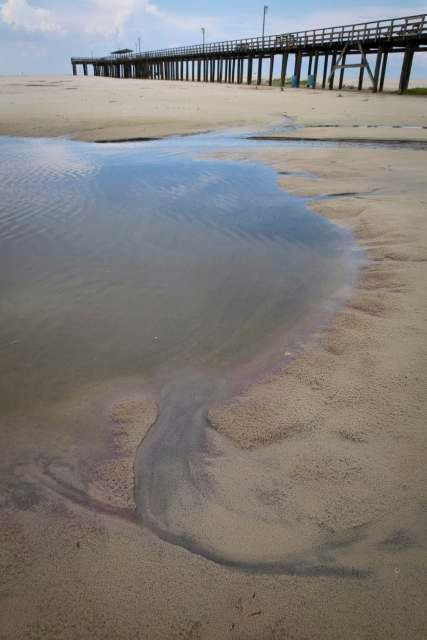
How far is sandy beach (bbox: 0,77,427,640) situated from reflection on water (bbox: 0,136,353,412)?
1.18 ft

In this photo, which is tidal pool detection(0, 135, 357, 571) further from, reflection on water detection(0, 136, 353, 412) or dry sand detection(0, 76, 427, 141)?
dry sand detection(0, 76, 427, 141)

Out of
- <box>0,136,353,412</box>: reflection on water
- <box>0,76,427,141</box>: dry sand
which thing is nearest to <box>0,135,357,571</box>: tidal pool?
<box>0,136,353,412</box>: reflection on water

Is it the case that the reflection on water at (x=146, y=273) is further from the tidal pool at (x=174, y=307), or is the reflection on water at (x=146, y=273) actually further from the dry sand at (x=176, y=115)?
the dry sand at (x=176, y=115)

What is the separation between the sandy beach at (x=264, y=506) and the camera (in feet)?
4.62

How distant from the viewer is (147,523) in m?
1.73

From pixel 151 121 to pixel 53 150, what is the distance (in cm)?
599

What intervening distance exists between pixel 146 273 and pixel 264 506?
9.11 ft

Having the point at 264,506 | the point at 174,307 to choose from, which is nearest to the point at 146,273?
the point at 174,307

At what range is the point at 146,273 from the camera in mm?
4137

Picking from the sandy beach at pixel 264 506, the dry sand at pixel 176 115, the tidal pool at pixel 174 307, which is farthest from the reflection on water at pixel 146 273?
the dry sand at pixel 176 115

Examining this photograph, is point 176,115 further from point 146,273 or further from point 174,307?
point 174,307

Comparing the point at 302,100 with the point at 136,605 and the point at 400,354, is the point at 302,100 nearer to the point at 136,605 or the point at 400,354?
the point at 400,354

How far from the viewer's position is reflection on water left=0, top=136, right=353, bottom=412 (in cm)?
288

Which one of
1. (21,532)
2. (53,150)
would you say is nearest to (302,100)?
(53,150)
